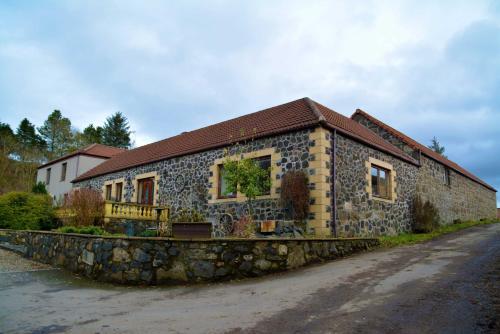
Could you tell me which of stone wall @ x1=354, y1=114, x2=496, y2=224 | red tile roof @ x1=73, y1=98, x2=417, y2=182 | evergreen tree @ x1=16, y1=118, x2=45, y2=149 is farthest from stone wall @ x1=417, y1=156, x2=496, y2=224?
evergreen tree @ x1=16, y1=118, x2=45, y2=149

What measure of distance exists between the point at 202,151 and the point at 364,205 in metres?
6.61

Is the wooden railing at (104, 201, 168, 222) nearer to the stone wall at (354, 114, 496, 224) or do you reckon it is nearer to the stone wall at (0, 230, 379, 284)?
the stone wall at (0, 230, 379, 284)

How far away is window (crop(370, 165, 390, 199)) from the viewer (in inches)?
544

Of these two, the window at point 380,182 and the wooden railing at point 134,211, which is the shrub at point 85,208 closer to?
the wooden railing at point 134,211

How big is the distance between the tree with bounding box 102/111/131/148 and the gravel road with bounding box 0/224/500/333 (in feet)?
153

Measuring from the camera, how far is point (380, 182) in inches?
561

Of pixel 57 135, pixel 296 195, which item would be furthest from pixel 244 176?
pixel 57 135

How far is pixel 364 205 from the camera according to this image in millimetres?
12891

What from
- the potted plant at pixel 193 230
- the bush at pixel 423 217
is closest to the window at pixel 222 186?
the potted plant at pixel 193 230

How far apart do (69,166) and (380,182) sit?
2420 centimetres

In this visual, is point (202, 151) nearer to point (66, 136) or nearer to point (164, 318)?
point (164, 318)

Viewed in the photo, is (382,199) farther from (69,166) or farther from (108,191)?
(69,166)

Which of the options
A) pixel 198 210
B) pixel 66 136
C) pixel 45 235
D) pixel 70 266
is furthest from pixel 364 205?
pixel 66 136

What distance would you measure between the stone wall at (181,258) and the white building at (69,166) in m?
21.3
